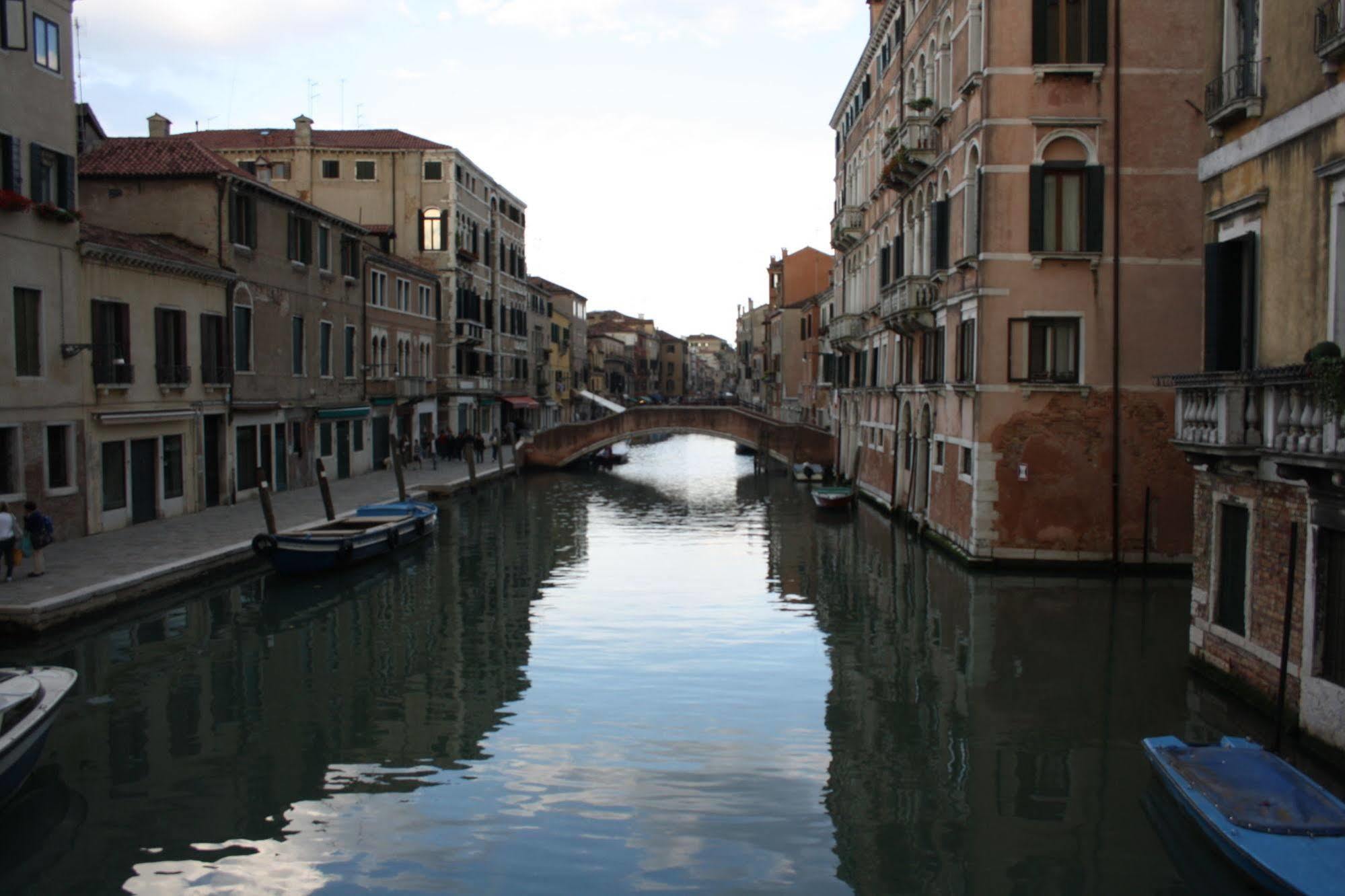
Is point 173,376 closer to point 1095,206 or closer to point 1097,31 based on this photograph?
point 1095,206

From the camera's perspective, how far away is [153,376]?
798 inches

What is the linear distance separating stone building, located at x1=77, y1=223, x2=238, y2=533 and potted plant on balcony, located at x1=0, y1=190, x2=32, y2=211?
1717mm

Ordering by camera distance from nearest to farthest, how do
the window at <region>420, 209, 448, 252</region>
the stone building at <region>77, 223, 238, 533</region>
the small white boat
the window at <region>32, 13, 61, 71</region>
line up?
the small white boat < the window at <region>32, 13, 61, 71</region> < the stone building at <region>77, 223, 238, 533</region> < the window at <region>420, 209, 448, 252</region>

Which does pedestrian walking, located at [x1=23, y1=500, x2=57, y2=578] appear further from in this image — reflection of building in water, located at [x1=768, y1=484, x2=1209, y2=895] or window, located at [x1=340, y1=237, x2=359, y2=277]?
window, located at [x1=340, y1=237, x2=359, y2=277]

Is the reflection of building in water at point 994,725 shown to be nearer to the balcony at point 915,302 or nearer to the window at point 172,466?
the balcony at point 915,302

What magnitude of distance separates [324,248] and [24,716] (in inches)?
884

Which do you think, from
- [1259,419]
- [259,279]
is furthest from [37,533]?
[1259,419]

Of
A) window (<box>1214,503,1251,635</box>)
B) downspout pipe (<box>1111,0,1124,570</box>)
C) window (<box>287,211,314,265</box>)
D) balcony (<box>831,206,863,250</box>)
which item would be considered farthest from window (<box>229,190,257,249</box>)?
window (<box>1214,503,1251,635</box>)

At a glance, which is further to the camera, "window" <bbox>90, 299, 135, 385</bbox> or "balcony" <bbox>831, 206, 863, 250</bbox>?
"balcony" <bbox>831, 206, 863, 250</bbox>

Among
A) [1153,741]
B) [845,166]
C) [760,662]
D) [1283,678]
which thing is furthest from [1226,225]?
[845,166]

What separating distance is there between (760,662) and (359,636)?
16.9ft

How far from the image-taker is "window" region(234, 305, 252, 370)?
23.8 meters

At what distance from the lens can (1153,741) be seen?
8.17 metres

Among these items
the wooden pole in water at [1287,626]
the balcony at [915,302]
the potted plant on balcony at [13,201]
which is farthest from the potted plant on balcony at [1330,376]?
the potted plant on balcony at [13,201]
